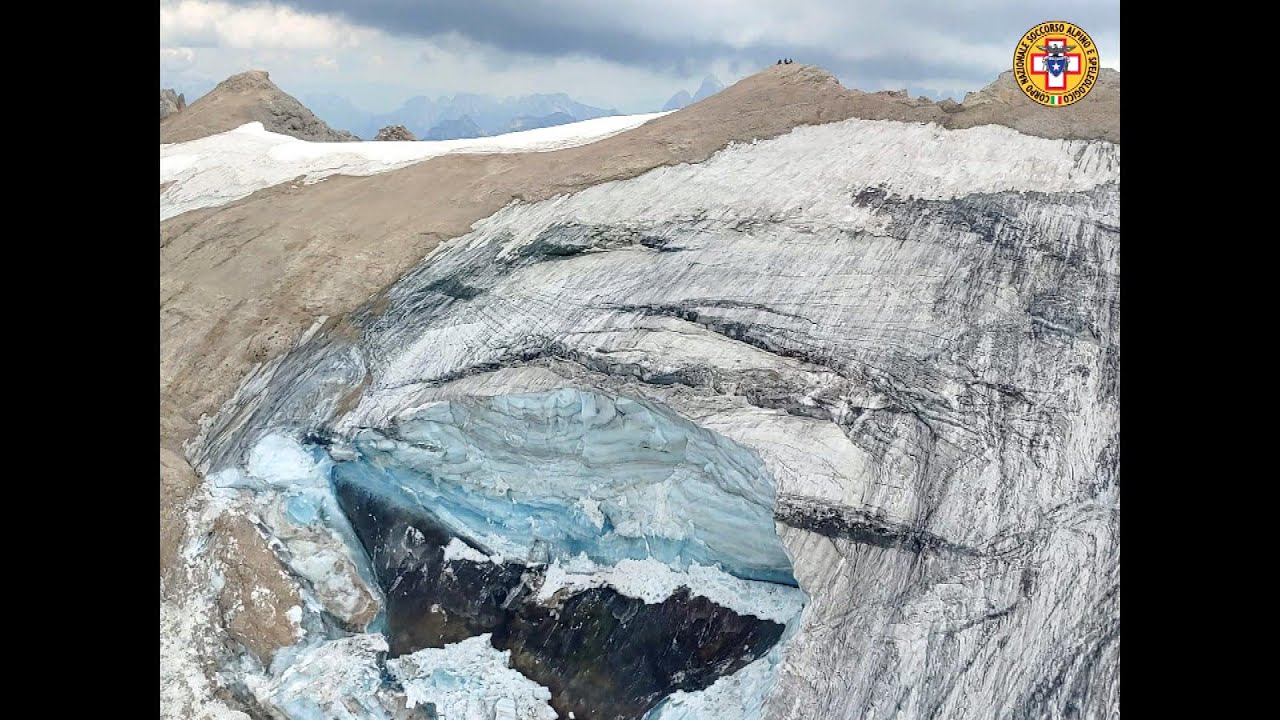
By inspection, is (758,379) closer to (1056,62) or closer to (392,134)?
(1056,62)

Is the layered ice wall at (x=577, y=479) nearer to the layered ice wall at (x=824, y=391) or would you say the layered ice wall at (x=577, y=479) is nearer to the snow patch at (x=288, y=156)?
the layered ice wall at (x=824, y=391)

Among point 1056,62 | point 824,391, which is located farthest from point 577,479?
point 1056,62

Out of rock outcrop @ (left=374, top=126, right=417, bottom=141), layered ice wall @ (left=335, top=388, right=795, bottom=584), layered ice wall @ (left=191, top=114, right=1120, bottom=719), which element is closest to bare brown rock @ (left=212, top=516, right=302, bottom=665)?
layered ice wall @ (left=191, top=114, right=1120, bottom=719)

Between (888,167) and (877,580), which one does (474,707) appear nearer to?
(877,580)

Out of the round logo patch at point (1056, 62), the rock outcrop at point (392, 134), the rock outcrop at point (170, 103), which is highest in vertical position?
the rock outcrop at point (170, 103)

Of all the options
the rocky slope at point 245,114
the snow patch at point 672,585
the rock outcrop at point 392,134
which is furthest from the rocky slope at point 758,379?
the rock outcrop at point 392,134

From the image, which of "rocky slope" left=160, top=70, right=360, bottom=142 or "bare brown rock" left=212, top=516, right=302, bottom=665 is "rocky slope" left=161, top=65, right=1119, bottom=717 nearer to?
"bare brown rock" left=212, top=516, right=302, bottom=665

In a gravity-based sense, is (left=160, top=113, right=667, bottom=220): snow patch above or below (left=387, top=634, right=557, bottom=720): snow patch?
above
